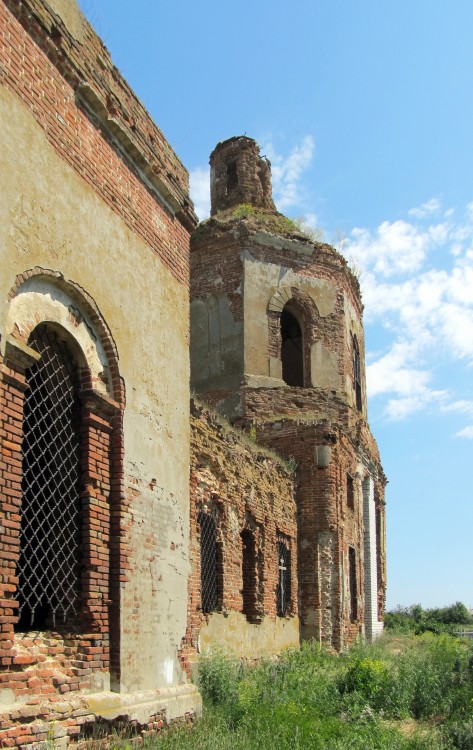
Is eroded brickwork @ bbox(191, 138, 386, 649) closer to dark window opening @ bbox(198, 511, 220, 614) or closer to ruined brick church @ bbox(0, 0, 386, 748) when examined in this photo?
ruined brick church @ bbox(0, 0, 386, 748)

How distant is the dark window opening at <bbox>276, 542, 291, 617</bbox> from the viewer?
13.7 metres

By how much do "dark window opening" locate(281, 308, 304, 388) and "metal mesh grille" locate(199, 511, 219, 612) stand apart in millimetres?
9003

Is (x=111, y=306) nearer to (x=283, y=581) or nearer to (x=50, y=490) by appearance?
(x=50, y=490)

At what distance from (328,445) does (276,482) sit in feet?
6.41

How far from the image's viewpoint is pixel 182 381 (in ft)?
27.7

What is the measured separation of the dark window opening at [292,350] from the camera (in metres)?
19.6

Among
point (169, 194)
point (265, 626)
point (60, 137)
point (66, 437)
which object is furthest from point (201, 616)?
point (60, 137)

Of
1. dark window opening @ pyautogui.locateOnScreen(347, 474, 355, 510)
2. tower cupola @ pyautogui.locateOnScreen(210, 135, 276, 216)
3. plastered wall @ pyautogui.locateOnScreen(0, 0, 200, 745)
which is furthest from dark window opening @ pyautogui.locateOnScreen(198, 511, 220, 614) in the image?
tower cupola @ pyautogui.locateOnScreen(210, 135, 276, 216)

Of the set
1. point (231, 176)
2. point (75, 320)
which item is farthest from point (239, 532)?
point (231, 176)

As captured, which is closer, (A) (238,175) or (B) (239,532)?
(B) (239,532)

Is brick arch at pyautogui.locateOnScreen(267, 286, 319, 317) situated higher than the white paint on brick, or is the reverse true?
brick arch at pyautogui.locateOnScreen(267, 286, 319, 317)

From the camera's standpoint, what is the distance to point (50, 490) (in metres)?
6.17

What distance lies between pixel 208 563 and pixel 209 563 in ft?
0.11

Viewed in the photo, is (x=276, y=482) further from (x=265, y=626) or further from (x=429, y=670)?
(x=429, y=670)
